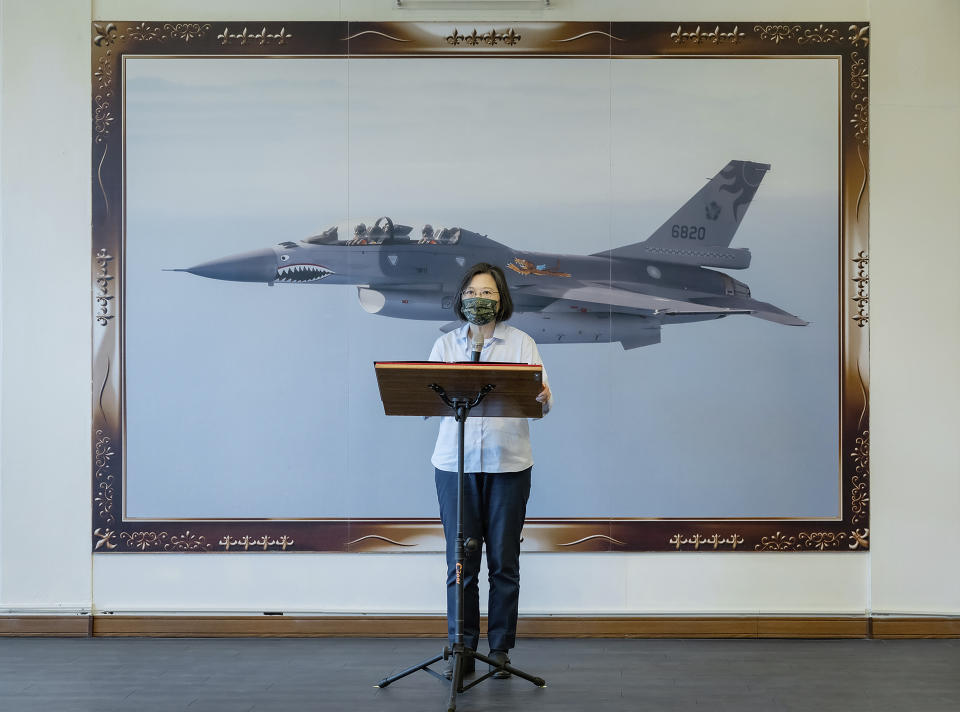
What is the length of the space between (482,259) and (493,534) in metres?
1.41

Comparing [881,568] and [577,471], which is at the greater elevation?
[577,471]

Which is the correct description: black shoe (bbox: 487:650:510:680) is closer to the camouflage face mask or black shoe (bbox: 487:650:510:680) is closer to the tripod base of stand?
the tripod base of stand

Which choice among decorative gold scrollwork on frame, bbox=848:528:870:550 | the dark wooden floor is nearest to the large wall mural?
decorative gold scrollwork on frame, bbox=848:528:870:550

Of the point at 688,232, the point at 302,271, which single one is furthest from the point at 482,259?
the point at 688,232

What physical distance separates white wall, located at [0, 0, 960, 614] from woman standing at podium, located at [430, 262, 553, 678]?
2.61 feet

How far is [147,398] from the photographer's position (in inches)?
168

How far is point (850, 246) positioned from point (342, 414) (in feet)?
8.29

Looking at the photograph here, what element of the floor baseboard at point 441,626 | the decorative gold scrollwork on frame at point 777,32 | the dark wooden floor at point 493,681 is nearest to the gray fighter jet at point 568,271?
the decorative gold scrollwork on frame at point 777,32

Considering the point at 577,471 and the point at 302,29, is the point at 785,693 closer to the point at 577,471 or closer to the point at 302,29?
the point at 577,471

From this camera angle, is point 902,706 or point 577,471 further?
point 577,471

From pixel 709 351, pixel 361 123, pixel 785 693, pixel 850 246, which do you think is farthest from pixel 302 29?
pixel 785 693

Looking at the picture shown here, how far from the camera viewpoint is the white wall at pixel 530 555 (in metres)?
4.21

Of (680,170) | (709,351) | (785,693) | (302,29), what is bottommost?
(785,693)

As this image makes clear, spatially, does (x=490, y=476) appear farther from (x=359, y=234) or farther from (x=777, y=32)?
(x=777, y=32)
